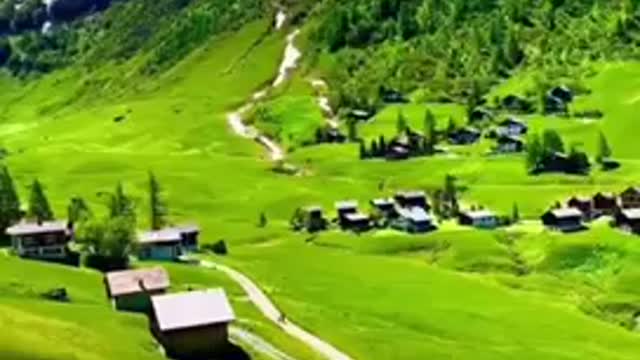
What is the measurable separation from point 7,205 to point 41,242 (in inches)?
747

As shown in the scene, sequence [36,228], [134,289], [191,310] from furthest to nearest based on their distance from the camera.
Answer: [36,228] < [134,289] < [191,310]

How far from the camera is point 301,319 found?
138 m

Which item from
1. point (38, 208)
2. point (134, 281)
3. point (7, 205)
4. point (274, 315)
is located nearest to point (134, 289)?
point (134, 281)

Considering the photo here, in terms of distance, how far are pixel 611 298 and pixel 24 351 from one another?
101156mm

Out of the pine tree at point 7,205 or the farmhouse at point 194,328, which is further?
the pine tree at point 7,205

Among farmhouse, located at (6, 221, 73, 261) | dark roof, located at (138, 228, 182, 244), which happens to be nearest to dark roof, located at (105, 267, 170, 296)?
farmhouse, located at (6, 221, 73, 261)

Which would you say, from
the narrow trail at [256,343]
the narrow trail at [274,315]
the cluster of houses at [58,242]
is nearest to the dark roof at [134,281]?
the narrow trail at [274,315]

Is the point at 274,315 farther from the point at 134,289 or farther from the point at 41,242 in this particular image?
the point at 41,242

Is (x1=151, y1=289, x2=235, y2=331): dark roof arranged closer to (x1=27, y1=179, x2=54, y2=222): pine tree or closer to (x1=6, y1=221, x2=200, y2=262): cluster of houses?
(x1=6, y1=221, x2=200, y2=262): cluster of houses

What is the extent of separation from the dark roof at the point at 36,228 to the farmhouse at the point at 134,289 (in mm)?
31421

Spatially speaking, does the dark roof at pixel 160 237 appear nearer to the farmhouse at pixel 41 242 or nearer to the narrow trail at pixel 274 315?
the narrow trail at pixel 274 315

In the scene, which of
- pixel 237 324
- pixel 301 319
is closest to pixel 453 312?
pixel 301 319

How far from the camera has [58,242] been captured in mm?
166375

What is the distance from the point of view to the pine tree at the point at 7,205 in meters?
180
